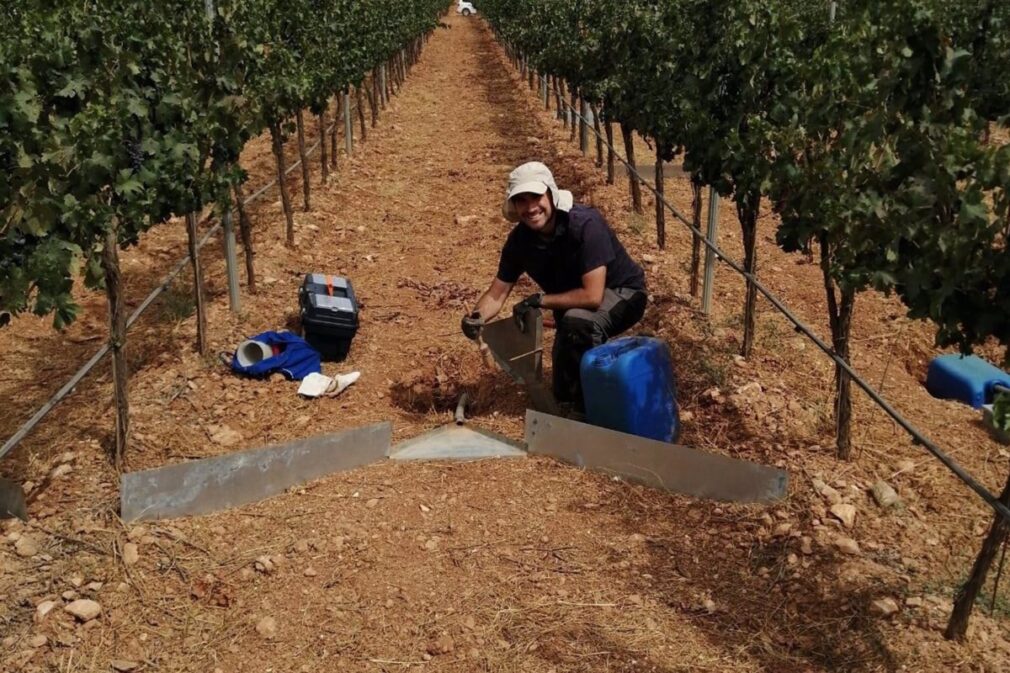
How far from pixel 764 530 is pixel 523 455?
138 centimetres

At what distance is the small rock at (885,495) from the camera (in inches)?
179

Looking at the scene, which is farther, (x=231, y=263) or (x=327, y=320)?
(x=231, y=263)

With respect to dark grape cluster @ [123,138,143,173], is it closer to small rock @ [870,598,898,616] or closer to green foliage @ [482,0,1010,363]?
green foliage @ [482,0,1010,363]

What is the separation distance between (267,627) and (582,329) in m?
2.42

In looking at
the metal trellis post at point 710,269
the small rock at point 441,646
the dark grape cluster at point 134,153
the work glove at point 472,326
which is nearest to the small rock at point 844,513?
the small rock at point 441,646

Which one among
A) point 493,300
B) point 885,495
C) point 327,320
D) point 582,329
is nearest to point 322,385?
point 327,320

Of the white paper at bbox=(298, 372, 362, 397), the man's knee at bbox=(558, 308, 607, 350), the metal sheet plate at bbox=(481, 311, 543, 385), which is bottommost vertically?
the white paper at bbox=(298, 372, 362, 397)

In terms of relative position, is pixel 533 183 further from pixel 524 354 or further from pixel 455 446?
pixel 455 446

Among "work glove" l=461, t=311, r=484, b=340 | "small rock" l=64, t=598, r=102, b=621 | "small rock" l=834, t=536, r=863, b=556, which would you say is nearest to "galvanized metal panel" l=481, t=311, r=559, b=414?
"work glove" l=461, t=311, r=484, b=340

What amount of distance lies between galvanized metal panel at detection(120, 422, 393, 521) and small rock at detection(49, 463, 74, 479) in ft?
2.42

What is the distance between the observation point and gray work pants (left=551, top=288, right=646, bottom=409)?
17.5 ft

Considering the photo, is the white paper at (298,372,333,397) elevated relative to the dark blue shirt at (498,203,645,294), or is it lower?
lower

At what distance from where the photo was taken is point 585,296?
5246mm

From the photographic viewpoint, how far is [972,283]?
306 cm
